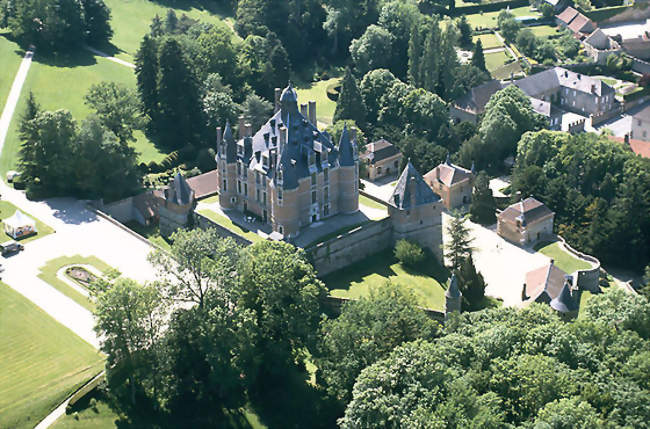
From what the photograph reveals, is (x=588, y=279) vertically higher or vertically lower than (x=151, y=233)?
higher

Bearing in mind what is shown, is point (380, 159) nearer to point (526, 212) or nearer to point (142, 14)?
point (526, 212)

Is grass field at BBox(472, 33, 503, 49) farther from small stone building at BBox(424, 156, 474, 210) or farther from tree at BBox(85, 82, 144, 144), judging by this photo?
tree at BBox(85, 82, 144, 144)

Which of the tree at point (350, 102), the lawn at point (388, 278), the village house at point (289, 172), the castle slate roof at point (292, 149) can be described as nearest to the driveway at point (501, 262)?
the lawn at point (388, 278)

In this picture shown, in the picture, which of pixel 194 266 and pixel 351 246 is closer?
pixel 194 266

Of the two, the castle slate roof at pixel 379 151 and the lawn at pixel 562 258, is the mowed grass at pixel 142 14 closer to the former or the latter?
the castle slate roof at pixel 379 151

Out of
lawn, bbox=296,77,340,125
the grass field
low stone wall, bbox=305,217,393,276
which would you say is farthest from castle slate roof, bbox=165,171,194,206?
the grass field

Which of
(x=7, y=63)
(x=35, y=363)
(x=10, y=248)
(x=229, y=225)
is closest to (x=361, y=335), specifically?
(x=229, y=225)

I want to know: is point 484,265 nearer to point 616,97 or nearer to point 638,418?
point 638,418

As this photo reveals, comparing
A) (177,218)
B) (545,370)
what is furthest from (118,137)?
(545,370)
